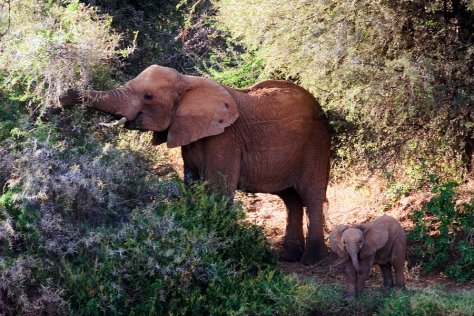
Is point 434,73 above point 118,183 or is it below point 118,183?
above

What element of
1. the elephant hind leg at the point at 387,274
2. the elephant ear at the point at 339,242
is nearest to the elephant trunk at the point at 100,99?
the elephant ear at the point at 339,242

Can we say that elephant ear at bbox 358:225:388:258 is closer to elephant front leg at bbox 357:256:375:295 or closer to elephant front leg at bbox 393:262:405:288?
elephant front leg at bbox 357:256:375:295

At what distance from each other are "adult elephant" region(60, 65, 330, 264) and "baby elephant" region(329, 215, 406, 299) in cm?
167

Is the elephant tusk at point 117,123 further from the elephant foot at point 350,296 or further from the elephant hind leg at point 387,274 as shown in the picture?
the elephant hind leg at point 387,274

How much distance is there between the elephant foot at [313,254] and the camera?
1127 centimetres

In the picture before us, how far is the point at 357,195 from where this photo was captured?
1355 centimetres

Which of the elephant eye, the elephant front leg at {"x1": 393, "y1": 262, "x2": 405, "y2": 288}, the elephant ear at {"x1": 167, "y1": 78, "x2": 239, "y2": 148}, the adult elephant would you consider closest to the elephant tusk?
the adult elephant

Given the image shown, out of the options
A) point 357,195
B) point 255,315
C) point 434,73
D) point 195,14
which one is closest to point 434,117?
point 434,73

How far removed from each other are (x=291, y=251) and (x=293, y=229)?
274mm

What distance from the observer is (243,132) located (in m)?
10.8

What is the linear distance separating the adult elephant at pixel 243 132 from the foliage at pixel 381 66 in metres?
0.47

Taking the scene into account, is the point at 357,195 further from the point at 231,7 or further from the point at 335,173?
the point at 231,7

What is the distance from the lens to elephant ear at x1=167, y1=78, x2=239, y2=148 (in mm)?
10281

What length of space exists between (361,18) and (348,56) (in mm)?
472
